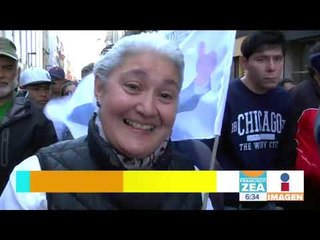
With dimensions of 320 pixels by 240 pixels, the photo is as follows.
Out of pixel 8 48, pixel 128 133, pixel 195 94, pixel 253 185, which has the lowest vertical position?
pixel 253 185

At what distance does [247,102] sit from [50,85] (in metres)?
1.27

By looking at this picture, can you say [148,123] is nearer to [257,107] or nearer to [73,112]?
[73,112]

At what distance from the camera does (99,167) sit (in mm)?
2984

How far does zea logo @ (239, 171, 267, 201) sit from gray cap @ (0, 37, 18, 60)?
1.66m

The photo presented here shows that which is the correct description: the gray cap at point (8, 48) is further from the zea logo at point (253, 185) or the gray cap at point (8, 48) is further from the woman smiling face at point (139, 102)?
the zea logo at point (253, 185)

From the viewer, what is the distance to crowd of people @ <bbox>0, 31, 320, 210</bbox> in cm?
286

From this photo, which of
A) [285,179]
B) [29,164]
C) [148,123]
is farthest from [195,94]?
[29,164]

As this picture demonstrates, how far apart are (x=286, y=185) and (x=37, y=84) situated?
1.75 meters

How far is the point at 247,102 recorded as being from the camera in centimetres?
296

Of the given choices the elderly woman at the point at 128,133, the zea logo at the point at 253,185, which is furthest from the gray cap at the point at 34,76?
the zea logo at the point at 253,185

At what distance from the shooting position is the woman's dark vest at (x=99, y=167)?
293 cm

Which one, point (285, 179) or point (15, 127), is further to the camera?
point (285, 179)

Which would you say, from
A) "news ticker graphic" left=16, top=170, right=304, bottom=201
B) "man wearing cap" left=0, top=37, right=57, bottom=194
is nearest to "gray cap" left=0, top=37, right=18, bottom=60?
"man wearing cap" left=0, top=37, right=57, bottom=194
